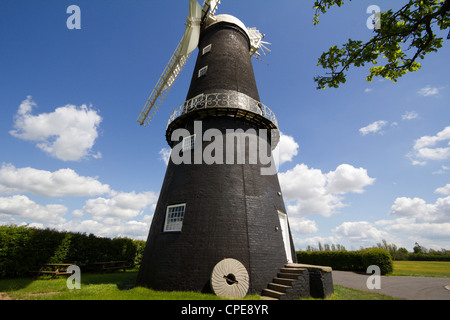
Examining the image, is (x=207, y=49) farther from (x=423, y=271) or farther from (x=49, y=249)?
(x=423, y=271)

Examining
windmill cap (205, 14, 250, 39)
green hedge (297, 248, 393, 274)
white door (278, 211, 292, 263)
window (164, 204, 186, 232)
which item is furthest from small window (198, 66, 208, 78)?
green hedge (297, 248, 393, 274)

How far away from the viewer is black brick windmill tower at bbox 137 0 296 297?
802cm

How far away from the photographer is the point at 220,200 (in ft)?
29.5

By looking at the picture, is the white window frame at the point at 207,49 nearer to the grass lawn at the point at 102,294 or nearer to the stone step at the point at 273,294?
the grass lawn at the point at 102,294

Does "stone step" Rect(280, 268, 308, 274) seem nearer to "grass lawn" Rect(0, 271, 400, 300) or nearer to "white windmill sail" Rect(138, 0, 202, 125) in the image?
"grass lawn" Rect(0, 271, 400, 300)

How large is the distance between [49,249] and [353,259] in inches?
930

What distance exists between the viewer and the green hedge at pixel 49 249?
1184cm

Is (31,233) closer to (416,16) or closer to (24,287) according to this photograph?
(24,287)

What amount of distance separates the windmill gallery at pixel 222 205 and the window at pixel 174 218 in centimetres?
4

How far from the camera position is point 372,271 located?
16.6 meters

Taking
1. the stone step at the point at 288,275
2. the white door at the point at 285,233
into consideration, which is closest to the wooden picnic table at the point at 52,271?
the stone step at the point at 288,275
